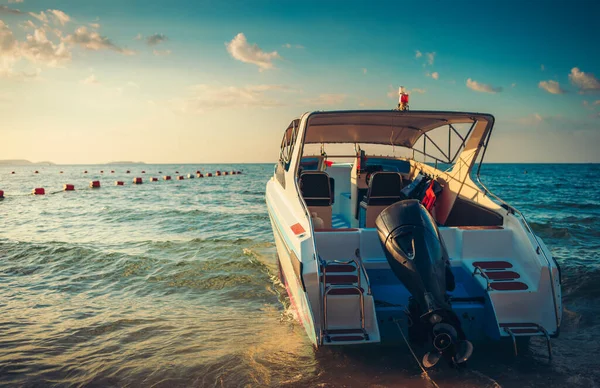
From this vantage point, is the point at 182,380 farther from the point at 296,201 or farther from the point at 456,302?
the point at 456,302

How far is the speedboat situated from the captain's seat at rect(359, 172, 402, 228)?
0.06ft

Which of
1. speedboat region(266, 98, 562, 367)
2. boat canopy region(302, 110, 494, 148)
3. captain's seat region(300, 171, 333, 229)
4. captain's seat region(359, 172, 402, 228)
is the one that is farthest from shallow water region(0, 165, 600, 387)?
boat canopy region(302, 110, 494, 148)

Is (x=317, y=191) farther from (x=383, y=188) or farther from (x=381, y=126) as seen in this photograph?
(x=381, y=126)

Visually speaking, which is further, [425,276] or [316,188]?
[316,188]

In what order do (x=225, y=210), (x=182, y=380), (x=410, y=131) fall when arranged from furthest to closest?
(x=225, y=210), (x=410, y=131), (x=182, y=380)

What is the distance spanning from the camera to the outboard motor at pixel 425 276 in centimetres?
347

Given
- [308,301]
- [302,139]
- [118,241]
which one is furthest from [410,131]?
[118,241]

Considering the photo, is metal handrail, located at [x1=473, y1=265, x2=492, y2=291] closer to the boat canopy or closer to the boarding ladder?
the boarding ladder

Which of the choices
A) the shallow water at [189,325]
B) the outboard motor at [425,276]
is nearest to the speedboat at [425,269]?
the outboard motor at [425,276]

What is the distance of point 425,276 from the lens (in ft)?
12.3

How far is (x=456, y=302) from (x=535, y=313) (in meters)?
0.82

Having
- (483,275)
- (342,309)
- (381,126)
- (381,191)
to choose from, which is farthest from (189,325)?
(381,126)

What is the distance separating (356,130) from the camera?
8703 millimetres

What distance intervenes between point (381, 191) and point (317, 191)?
3.56ft
